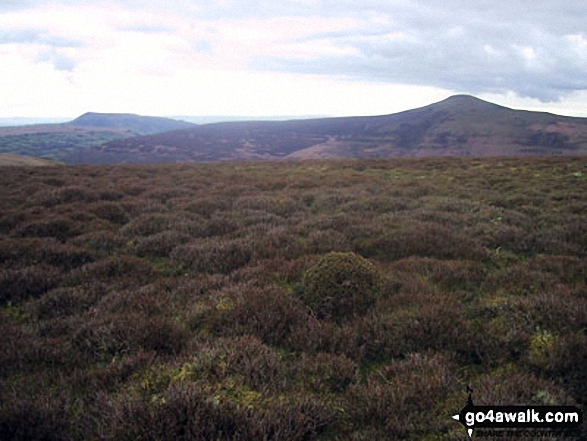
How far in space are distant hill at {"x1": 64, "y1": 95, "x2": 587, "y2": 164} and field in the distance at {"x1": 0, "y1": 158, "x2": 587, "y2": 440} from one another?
109 m

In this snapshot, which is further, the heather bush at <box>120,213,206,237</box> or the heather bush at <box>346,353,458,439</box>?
the heather bush at <box>120,213,206,237</box>

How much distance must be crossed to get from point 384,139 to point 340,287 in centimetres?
14822

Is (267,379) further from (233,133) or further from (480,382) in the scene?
(233,133)

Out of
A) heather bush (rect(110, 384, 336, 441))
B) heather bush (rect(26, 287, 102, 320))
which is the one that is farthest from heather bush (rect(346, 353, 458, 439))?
heather bush (rect(26, 287, 102, 320))

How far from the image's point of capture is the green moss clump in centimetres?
535

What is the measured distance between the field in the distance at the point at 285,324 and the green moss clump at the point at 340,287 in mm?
23

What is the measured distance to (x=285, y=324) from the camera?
16.2ft

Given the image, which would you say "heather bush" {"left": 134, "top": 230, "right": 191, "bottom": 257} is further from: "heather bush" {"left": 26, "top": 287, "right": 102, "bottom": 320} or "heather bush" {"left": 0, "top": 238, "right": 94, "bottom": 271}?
"heather bush" {"left": 26, "top": 287, "right": 102, "bottom": 320}

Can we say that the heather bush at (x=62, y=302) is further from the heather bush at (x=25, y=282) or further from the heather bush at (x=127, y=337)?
the heather bush at (x=127, y=337)

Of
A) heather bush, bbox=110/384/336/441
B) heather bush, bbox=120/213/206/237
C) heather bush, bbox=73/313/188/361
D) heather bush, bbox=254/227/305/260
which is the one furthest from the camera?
heather bush, bbox=120/213/206/237

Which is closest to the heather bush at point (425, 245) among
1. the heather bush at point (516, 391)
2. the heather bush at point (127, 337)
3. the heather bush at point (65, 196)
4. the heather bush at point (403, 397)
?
the heather bush at point (403, 397)

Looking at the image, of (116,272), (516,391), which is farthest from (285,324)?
(116,272)

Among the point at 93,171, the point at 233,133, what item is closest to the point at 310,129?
the point at 233,133

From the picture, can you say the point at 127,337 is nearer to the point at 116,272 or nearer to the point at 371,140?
the point at 116,272
